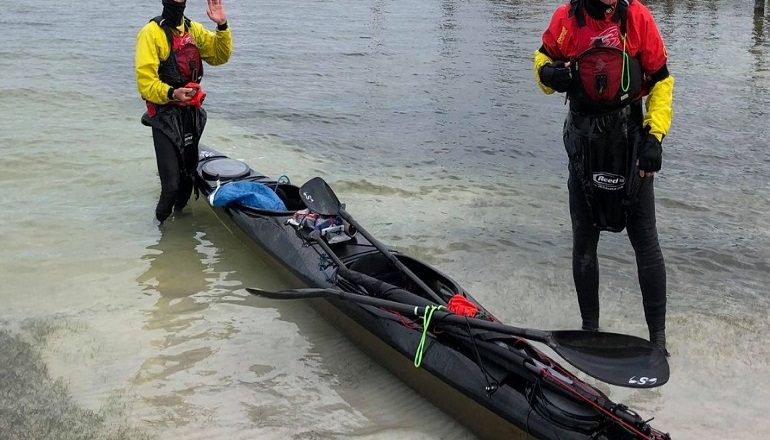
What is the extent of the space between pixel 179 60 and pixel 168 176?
103cm

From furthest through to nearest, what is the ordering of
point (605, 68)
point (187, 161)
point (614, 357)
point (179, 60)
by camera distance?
point (187, 161) < point (179, 60) < point (605, 68) < point (614, 357)

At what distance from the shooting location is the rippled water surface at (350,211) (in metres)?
3.74

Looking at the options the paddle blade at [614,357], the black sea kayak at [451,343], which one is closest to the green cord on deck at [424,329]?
the black sea kayak at [451,343]

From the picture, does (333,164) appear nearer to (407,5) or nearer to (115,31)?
(115,31)

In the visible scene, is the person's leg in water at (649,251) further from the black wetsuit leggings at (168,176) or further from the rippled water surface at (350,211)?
the black wetsuit leggings at (168,176)

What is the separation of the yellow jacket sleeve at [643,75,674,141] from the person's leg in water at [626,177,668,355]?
0.93ft

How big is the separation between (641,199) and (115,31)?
1552 centimetres

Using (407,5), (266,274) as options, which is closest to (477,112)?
(266,274)

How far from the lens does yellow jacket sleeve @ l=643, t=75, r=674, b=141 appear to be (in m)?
3.58

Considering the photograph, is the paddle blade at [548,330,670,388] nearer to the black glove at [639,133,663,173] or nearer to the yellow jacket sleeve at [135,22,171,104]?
the black glove at [639,133,663,173]

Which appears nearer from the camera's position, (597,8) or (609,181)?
(597,8)

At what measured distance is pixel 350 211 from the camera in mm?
6781

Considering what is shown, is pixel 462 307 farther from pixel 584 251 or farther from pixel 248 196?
pixel 248 196

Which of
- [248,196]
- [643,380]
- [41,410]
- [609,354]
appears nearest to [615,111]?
[609,354]
